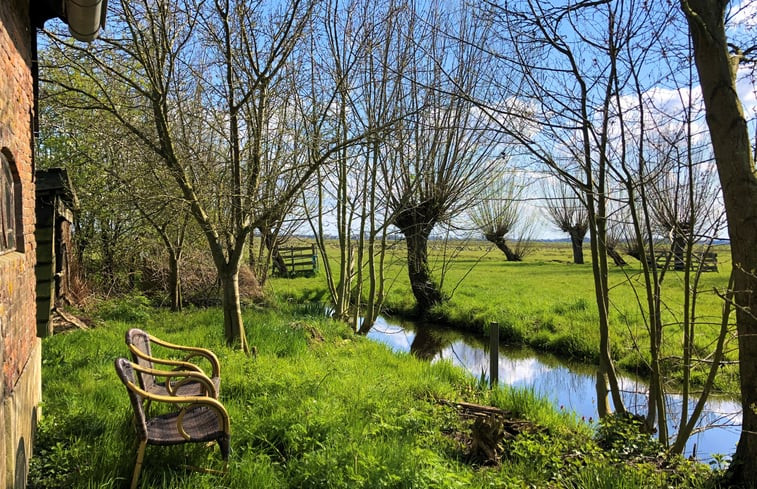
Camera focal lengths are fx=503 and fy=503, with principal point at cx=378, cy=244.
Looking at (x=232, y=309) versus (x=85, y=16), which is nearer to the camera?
(x=85, y=16)

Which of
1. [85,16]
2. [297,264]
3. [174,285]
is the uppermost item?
[85,16]

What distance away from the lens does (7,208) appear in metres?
3.40

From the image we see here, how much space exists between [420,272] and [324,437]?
9.80 metres

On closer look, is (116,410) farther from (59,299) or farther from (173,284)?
(173,284)

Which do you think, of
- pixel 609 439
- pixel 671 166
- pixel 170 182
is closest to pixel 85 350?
pixel 170 182

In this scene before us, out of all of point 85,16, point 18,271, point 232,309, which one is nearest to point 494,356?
point 232,309

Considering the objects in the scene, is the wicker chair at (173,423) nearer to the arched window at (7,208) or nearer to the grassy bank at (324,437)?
the grassy bank at (324,437)

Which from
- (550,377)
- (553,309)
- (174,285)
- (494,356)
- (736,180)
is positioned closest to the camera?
(736,180)

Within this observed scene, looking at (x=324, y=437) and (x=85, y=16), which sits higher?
(x=85, y=16)

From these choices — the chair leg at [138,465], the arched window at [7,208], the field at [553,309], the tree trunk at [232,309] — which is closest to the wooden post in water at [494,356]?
the field at [553,309]

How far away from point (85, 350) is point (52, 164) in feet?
16.7

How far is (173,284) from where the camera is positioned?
10.5 metres

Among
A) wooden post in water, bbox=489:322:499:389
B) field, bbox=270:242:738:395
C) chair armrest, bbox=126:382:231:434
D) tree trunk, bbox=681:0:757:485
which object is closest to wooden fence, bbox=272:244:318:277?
field, bbox=270:242:738:395

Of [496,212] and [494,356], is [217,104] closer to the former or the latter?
[494,356]
